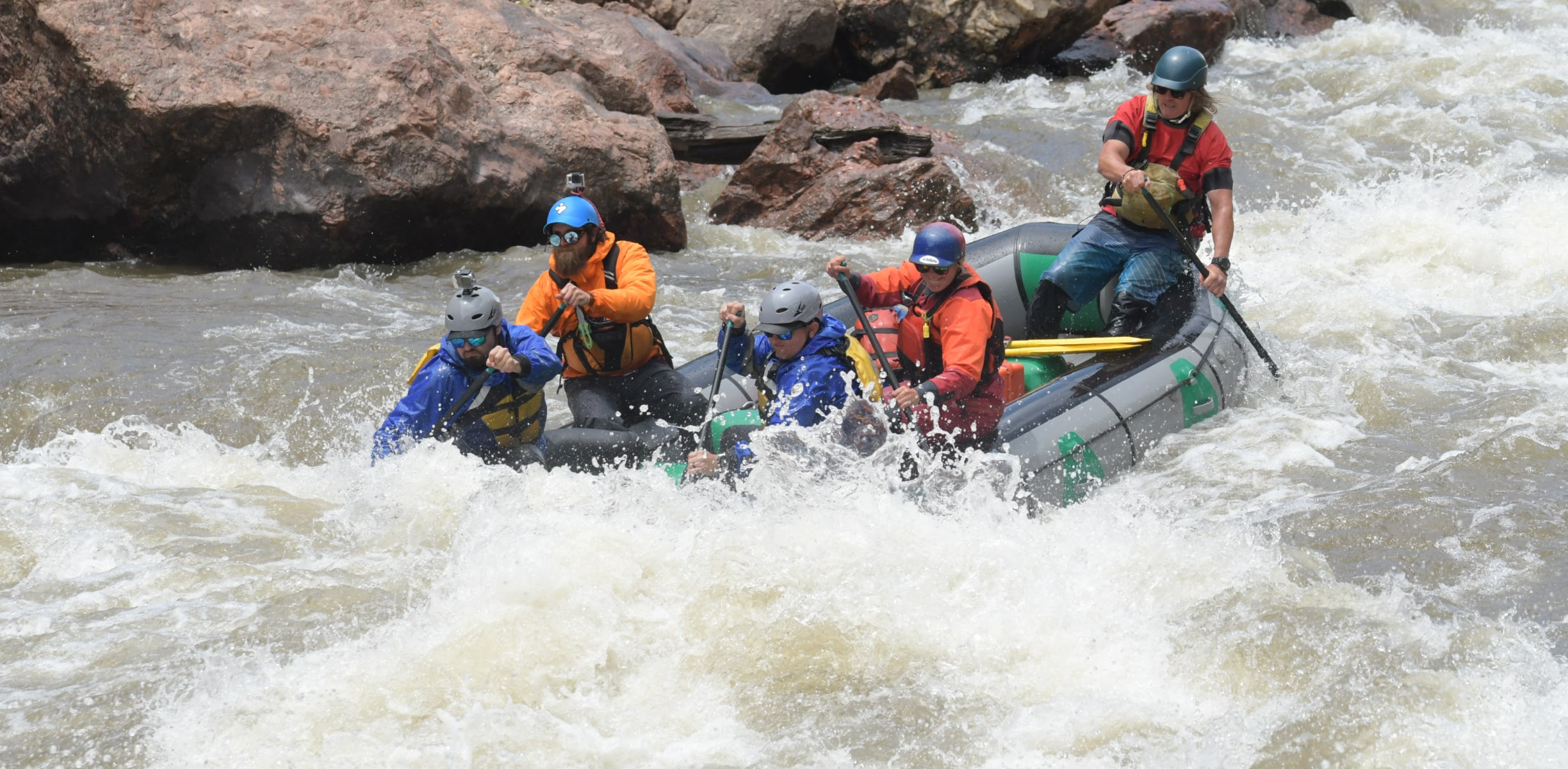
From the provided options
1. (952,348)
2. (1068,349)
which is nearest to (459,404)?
(952,348)

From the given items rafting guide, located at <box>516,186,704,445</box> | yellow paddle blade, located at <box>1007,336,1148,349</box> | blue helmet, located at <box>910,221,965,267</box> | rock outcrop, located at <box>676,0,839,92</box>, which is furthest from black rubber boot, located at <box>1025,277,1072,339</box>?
rock outcrop, located at <box>676,0,839,92</box>

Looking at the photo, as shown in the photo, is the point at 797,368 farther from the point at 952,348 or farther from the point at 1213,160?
the point at 1213,160

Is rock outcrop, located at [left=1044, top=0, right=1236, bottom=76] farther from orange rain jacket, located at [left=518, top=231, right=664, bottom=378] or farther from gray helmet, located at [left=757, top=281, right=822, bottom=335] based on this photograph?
gray helmet, located at [left=757, top=281, right=822, bottom=335]

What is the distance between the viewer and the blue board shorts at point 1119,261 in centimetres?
705

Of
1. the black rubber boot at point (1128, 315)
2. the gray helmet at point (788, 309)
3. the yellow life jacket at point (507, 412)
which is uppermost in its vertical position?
the gray helmet at point (788, 309)

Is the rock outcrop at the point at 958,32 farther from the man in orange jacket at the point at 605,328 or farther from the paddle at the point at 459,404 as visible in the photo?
the paddle at the point at 459,404

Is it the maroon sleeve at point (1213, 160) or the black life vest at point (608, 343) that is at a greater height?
the maroon sleeve at point (1213, 160)

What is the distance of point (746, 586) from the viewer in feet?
15.8

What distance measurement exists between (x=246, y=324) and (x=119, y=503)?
2.76 m

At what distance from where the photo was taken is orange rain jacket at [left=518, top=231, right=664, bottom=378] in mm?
5941

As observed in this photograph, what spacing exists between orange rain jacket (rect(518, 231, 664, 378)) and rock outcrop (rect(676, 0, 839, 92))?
10137mm

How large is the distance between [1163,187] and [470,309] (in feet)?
11.2

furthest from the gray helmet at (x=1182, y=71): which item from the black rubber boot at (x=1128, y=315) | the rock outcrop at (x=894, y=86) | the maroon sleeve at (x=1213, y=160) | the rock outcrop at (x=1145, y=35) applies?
the rock outcrop at (x=1145, y=35)

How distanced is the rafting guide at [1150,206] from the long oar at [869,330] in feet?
4.96
